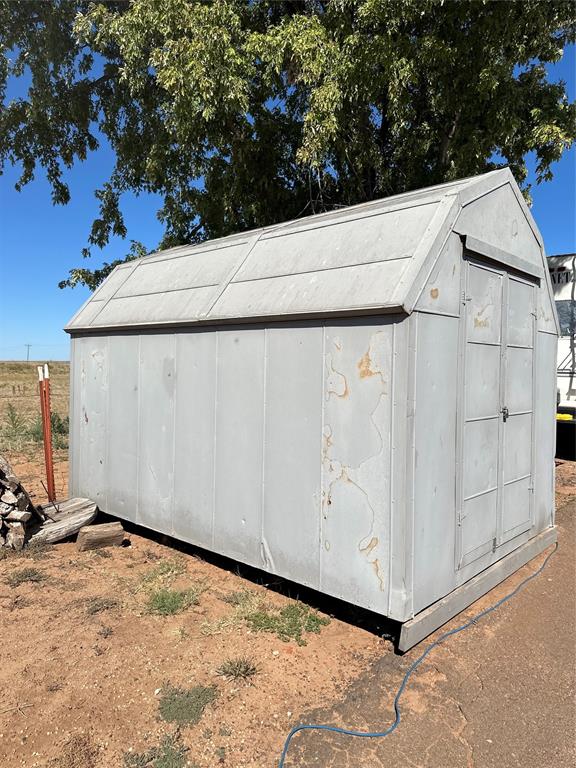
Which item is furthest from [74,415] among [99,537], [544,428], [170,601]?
[544,428]

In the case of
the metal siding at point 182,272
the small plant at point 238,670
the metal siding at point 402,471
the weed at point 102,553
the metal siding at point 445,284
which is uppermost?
the metal siding at point 182,272

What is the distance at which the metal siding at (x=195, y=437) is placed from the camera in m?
4.70

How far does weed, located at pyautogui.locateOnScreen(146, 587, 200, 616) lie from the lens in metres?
3.97

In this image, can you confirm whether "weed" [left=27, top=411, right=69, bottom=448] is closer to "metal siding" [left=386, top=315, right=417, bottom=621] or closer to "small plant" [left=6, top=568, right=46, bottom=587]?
"small plant" [left=6, top=568, right=46, bottom=587]

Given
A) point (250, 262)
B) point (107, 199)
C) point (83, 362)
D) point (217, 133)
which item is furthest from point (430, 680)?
point (107, 199)

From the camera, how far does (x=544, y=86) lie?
26.8 ft

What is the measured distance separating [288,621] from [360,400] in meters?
1.80

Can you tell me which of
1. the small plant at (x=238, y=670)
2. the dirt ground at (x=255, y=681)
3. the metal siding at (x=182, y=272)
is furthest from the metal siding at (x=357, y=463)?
the metal siding at (x=182, y=272)

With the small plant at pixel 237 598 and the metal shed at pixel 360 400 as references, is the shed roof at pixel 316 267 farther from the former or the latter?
the small plant at pixel 237 598

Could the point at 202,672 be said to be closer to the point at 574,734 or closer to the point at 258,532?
the point at 258,532

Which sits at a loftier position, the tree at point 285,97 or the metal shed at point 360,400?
the tree at point 285,97

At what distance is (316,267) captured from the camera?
13.7ft

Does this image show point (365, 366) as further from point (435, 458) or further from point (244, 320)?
point (244, 320)

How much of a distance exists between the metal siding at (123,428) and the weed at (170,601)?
1496mm
